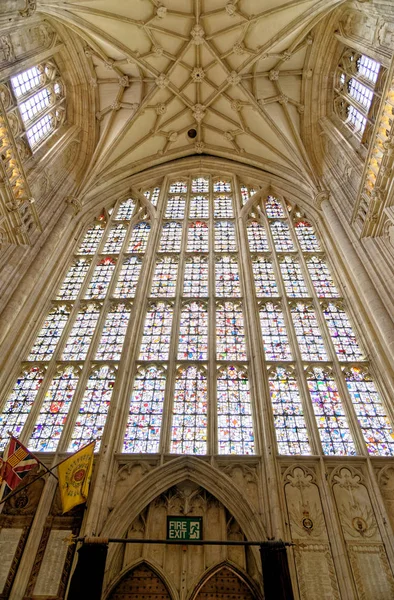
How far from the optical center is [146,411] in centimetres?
1050

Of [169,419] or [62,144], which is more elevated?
[62,144]

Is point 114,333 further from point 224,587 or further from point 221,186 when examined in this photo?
point 221,186

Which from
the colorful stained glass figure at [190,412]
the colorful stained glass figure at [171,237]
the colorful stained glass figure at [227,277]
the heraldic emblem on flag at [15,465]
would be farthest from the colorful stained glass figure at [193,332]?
the heraldic emblem on flag at [15,465]

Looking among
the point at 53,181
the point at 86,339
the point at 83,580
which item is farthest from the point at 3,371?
the point at 53,181

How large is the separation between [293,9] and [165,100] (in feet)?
20.7

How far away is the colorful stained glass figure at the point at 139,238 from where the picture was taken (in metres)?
16.6

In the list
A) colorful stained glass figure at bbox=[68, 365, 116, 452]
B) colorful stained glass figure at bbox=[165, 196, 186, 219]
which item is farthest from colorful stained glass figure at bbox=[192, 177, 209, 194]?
colorful stained glass figure at bbox=[68, 365, 116, 452]

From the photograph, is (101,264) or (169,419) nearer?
(169,419)

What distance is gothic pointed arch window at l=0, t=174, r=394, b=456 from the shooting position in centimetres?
994

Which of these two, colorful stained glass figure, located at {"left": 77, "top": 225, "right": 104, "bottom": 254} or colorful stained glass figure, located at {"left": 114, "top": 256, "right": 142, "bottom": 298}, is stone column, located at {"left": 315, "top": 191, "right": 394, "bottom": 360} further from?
colorful stained glass figure, located at {"left": 77, "top": 225, "right": 104, "bottom": 254}

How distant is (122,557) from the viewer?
819cm

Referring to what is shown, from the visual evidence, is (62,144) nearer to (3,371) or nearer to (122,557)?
(3,371)

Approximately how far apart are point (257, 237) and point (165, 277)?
4.26 m

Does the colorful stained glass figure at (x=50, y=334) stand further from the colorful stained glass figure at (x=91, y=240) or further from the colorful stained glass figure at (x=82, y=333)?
the colorful stained glass figure at (x=91, y=240)
